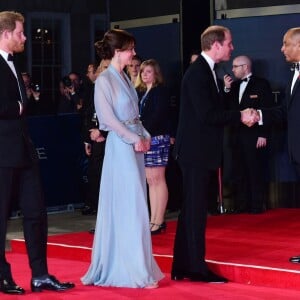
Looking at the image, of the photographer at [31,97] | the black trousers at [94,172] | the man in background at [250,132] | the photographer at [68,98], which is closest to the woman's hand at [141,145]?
the black trousers at [94,172]

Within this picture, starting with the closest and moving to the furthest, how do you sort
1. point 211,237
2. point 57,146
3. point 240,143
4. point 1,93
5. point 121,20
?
point 1,93 < point 211,237 < point 240,143 < point 57,146 < point 121,20

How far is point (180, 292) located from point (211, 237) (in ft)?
6.48

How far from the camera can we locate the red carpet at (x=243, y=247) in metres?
7.04

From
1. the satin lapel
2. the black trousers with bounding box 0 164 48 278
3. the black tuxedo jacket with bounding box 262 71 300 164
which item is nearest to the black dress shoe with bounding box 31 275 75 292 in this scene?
the black trousers with bounding box 0 164 48 278

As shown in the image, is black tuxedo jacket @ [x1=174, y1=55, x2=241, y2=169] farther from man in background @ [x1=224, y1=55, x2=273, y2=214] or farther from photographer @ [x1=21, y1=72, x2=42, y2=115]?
photographer @ [x1=21, y1=72, x2=42, y2=115]

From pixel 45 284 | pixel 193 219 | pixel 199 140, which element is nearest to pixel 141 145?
pixel 199 140

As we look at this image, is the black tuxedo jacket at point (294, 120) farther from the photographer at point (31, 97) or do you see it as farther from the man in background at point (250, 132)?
the photographer at point (31, 97)

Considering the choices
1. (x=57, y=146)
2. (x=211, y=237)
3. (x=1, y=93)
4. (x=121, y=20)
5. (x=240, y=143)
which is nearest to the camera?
(x=1, y=93)

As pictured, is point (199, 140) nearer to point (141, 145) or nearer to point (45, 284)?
point (141, 145)

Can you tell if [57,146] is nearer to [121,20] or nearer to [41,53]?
[121,20]

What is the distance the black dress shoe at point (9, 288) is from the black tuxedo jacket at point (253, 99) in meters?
4.21

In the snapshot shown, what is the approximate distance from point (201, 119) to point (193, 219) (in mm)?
734

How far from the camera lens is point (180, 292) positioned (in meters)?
6.76

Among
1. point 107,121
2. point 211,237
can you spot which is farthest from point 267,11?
point 107,121
